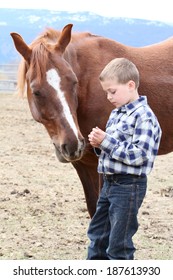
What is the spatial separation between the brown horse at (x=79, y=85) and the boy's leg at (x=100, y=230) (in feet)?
1.15

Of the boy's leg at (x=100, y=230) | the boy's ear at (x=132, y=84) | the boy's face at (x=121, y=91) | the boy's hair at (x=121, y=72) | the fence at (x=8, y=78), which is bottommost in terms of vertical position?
the fence at (x=8, y=78)

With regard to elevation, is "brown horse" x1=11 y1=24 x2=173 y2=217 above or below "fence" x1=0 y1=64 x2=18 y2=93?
above

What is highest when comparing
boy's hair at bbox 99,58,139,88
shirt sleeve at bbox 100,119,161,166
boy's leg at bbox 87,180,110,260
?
boy's hair at bbox 99,58,139,88

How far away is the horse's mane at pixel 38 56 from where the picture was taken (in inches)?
131

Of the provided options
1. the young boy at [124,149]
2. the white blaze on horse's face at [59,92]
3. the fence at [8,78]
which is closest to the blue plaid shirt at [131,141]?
the young boy at [124,149]

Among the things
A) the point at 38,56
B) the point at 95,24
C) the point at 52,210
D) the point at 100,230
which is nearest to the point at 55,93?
the point at 38,56

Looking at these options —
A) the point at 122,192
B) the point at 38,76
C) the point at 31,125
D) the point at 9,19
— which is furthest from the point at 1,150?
the point at 9,19

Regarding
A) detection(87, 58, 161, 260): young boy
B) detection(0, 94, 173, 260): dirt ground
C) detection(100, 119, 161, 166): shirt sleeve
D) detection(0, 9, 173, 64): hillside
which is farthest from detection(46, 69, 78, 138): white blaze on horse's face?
detection(0, 9, 173, 64): hillside

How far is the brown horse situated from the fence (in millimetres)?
18206

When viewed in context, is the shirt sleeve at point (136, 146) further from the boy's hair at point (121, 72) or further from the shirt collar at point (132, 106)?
the boy's hair at point (121, 72)

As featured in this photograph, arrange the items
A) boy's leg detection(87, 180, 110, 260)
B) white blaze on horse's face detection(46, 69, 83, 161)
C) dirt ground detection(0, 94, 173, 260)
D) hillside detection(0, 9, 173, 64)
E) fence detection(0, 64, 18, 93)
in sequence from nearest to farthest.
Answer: boy's leg detection(87, 180, 110, 260) → white blaze on horse's face detection(46, 69, 83, 161) → dirt ground detection(0, 94, 173, 260) → fence detection(0, 64, 18, 93) → hillside detection(0, 9, 173, 64)

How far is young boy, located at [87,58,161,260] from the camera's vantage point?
8.93ft

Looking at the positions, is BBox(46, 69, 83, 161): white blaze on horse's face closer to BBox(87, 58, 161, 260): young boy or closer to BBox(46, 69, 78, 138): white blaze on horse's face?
BBox(46, 69, 78, 138): white blaze on horse's face
